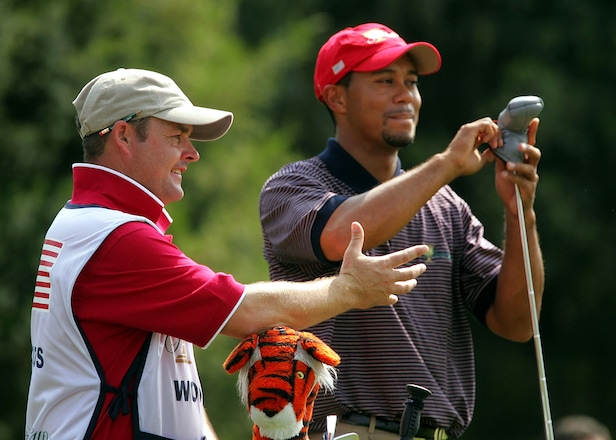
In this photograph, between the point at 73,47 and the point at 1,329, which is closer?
the point at 1,329

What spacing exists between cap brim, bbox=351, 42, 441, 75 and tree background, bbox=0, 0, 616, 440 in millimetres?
7235

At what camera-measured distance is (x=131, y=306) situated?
11.3 ft

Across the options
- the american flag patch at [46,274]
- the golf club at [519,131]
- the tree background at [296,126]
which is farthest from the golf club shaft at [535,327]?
the tree background at [296,126]

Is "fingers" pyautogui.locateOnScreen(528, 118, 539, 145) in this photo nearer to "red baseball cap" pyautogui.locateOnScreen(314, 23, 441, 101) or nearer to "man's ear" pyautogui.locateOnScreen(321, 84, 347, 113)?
"red baseball cap" pyautogui.locateOnScreen(314, 23, 441, 101)

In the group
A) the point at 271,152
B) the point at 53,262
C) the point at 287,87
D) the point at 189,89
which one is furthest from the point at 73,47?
the point at 53,262

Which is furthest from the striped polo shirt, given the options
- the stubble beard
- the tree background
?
the tree background

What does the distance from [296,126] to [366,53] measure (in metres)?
10.8

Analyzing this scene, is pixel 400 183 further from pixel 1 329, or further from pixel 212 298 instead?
pixel 1 329

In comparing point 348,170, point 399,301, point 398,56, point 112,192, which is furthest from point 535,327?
point 112,192

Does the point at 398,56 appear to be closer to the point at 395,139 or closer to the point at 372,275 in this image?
the point at 395,139

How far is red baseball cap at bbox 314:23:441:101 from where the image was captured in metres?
4.78

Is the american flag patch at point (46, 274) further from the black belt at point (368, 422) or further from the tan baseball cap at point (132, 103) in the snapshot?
the black belt at point (368, 422)

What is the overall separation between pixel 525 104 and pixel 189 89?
364 inches

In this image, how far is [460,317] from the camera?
186 inches
